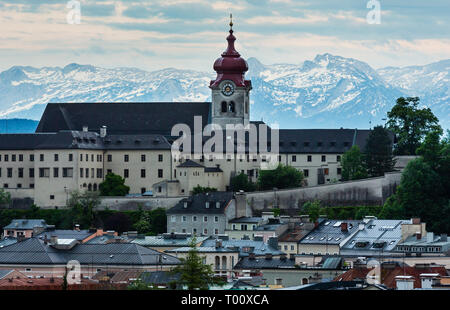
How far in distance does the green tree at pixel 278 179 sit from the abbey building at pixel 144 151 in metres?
3.80

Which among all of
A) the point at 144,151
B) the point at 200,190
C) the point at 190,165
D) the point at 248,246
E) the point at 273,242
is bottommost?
the point at 248,246

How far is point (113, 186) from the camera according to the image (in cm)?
10488

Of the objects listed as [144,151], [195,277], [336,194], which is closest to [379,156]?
[336,194]

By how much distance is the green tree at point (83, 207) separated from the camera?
328 feet

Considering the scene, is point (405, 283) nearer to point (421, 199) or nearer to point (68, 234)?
point (68, 234)

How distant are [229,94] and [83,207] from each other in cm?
2084

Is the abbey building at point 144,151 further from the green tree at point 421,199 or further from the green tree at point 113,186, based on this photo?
the green tree at point 421,199

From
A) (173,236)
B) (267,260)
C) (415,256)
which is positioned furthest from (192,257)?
(173,236)

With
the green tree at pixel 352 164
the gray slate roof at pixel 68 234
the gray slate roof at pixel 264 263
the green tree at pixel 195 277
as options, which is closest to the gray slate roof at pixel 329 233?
the gray slate roof at pixel 264 263

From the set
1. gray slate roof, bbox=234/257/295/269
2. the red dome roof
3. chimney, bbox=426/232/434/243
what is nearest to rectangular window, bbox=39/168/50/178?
the red dome roof

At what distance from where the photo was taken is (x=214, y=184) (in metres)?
105
